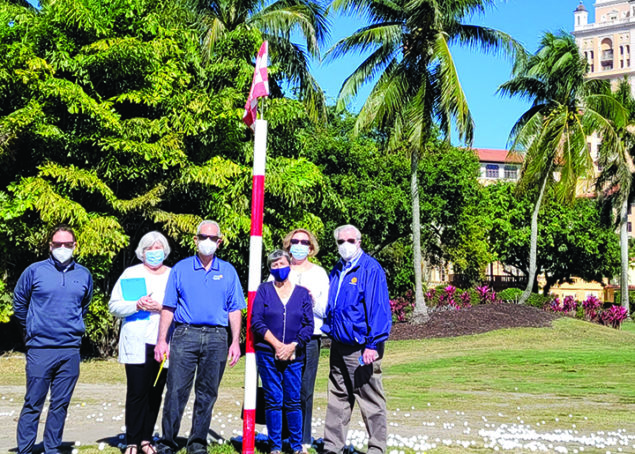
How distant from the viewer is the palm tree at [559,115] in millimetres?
31625

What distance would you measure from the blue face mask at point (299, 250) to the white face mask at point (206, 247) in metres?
0.78

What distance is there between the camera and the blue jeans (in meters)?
7.02

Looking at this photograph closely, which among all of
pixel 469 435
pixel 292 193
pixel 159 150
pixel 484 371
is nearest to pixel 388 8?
pixel 292 193

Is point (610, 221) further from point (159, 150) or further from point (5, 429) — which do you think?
point (5, 429)

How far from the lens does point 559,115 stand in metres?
32.7

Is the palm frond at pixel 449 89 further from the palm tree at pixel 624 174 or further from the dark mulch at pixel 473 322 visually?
the palm tree at pixel 624 174

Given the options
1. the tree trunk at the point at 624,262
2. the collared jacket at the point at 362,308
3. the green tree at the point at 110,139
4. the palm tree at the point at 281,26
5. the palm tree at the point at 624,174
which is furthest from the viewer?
the tree trunk at the point at 624,262

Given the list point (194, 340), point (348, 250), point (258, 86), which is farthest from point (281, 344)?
point (258, 86)

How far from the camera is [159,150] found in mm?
18734

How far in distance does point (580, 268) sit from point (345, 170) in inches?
1159

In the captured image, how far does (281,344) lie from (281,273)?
2.00 feet

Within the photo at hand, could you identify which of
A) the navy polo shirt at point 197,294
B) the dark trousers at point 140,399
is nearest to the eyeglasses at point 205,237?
the navy polo shirt at point 197,294

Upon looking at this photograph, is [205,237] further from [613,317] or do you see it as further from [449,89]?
[613,317]

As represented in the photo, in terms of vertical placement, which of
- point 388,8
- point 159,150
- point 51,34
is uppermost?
point 388,8
